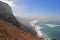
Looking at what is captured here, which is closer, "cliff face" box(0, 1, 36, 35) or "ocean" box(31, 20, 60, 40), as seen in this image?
"cliff face" box(0, 1, 36, 35)

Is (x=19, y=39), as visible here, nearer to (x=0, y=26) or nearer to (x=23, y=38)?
(x=23, y=38)

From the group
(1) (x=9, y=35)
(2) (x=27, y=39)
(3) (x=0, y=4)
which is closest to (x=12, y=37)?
(1) (x=9, y=35)

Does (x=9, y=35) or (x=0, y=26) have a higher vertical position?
(x=0, y=26)

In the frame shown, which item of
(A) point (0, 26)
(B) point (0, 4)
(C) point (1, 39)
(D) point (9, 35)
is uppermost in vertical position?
(B) point (0, 4)

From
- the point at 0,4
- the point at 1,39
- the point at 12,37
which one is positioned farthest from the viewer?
the point at 0,4

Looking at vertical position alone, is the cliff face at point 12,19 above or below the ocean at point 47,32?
below

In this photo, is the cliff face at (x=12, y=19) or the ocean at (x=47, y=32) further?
the ocean at (x=47, y=32)

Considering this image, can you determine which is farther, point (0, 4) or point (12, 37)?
point (0, 4)

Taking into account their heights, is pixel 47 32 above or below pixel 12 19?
above

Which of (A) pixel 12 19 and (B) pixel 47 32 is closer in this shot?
(A) pixel 12 19

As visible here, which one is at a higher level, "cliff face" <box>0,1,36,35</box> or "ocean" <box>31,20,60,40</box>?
"ocean" <box>31,20,60,40</box>

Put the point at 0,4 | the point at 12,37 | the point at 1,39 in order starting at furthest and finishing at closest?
the point at 0,4
the point at 12,37
the point at 1,39
